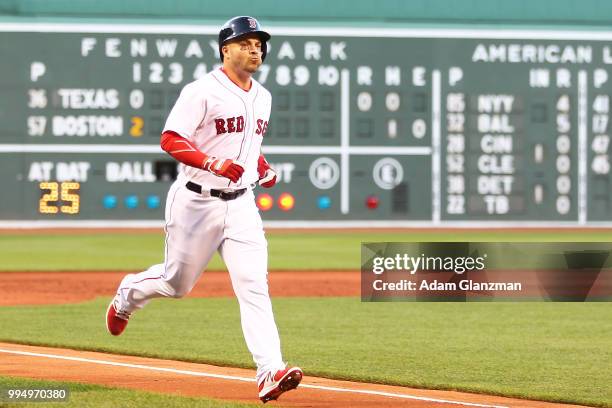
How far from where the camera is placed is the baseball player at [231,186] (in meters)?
5.53

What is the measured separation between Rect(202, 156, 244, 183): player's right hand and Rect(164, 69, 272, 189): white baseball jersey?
0.15m

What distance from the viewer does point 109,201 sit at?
2509 cm

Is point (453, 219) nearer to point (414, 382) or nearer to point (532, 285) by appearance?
point (532, 285)

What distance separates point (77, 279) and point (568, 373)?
386 inches

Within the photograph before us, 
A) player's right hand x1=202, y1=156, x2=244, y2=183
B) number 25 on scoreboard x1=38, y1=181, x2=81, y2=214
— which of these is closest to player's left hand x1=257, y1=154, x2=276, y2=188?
player's right hand x1=202, y1=156, x2=244, y2=183

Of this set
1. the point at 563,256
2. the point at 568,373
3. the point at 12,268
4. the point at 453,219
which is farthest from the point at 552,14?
the point at 568,373

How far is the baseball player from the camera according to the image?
18.1 ft

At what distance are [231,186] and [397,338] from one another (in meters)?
4.17

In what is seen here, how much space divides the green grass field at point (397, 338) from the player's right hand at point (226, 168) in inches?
85.6

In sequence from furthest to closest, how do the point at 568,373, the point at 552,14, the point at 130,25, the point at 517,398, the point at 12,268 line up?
the point at 552,14 < the point at 130,25 < the point at 12,268 < the point at 568,373 < the point at 517,398

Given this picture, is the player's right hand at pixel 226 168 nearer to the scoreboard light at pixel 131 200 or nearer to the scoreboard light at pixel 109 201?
the scoreboard light at pixel 131 200

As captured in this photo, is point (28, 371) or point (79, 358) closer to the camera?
point (28, 371)

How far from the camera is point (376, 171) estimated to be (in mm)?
25891

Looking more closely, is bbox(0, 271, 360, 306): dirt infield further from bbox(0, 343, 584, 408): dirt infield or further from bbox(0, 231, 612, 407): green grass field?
bbox(0, 343, 584, 408): dirt infield
